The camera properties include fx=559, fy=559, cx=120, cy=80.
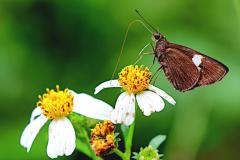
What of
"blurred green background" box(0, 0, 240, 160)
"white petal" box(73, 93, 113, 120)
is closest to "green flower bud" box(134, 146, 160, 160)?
"white petal" box(73, 93, 113, 120)

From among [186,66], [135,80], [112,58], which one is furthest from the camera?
[112,58]

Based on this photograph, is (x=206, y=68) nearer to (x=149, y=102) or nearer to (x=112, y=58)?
(x=149, y=102)

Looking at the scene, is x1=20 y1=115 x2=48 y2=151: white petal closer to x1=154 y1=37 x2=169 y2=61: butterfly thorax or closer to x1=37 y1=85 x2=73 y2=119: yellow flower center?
x1=37 y1=85 x2=73 y2=119: yellow flower center

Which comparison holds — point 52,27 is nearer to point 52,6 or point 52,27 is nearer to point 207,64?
point 52,6

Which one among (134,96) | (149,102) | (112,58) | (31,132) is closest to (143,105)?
(149,102)

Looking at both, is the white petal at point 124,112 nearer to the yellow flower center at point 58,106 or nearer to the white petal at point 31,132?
the yellow flower center at point 58,106

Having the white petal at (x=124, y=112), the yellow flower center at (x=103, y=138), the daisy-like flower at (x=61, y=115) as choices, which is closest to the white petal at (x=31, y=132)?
the daisy-like flower at (x=61, y=115)
